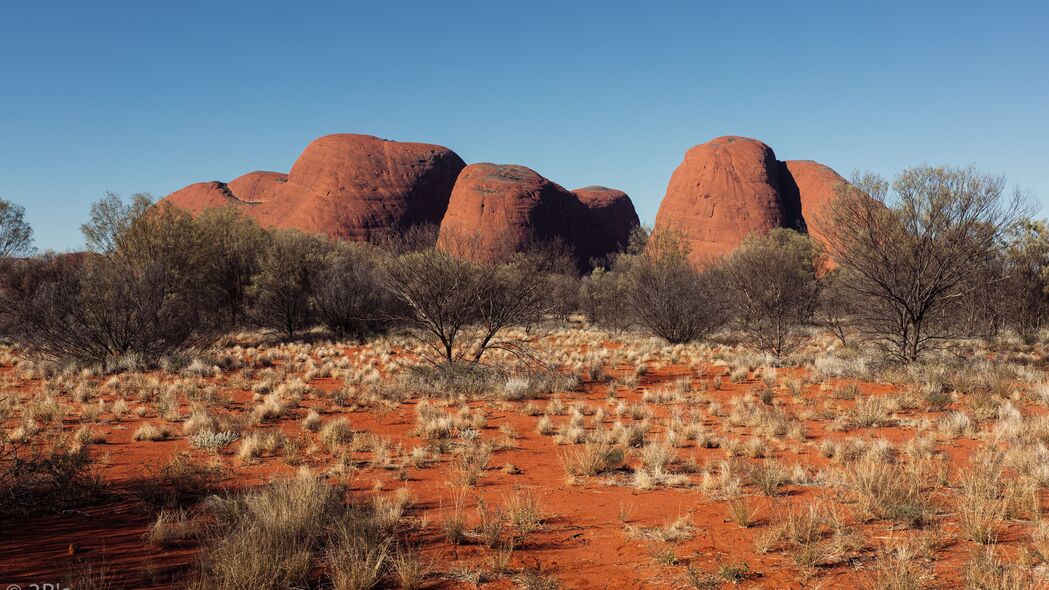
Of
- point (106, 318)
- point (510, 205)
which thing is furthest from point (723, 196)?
point (106, 318)

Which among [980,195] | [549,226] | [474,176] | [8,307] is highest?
[474,176]

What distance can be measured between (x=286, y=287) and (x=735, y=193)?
51729mm

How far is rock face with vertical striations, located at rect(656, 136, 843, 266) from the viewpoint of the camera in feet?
198

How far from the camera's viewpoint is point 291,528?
12.2 ft

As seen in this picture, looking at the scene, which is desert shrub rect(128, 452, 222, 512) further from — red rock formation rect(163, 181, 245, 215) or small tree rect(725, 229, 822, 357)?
red rock formation rect(163, 181, 245, 215)

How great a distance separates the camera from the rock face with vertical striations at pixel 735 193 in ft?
198

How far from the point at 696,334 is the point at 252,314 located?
69.2 feet

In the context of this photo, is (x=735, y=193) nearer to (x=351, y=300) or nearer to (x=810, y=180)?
(x=810, y=180)

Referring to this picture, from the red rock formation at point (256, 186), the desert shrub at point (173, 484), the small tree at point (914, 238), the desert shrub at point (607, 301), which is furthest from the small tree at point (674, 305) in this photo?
the red rock formation at point (256, 186)

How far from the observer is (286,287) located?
2541 cm

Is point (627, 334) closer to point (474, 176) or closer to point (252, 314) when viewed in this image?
point (252, 314)

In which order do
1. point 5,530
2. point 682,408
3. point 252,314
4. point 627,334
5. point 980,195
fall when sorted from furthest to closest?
1. point 252,314
2. point 627,334
3. point 980,195
4. point 682,408
5. point 5,530

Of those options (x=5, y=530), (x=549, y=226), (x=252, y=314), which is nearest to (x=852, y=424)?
→ (x=5, y=530)

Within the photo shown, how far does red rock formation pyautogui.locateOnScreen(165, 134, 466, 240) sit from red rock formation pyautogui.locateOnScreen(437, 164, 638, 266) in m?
3.83
